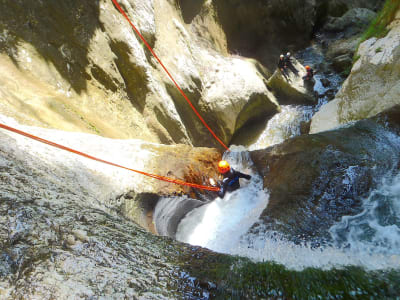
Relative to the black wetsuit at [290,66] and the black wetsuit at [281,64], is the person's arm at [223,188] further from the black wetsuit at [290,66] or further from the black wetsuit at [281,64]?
the black wetsuit at [290,66]

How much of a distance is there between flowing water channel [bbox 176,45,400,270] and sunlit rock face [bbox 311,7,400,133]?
9.28 feet

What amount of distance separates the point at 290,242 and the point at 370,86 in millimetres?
5159

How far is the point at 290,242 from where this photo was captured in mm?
3029

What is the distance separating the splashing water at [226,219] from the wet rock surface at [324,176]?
0.37 m

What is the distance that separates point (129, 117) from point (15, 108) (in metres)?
2.66

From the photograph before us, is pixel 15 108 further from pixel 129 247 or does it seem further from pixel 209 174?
pixel 209 174

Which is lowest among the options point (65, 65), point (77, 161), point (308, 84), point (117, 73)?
point (308, 84)

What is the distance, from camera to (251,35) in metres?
12.4

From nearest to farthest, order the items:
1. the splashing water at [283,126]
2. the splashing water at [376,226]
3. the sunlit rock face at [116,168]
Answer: the splashing water at [376,226]
the sunlit rock face at [116,168]
the splashing water at [283,126]

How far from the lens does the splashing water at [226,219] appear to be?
13.4ft

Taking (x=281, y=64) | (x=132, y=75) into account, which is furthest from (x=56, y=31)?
(x=281, y=64)

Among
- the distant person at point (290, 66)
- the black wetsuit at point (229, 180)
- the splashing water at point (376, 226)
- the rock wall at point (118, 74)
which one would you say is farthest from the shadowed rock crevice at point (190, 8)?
the splashing water at point (376, 226)

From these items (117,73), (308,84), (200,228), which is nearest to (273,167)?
(200,228)

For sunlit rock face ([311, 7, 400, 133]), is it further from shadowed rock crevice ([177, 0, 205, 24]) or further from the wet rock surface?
shadowed rock crevice ([177, 0, 205, 24])
